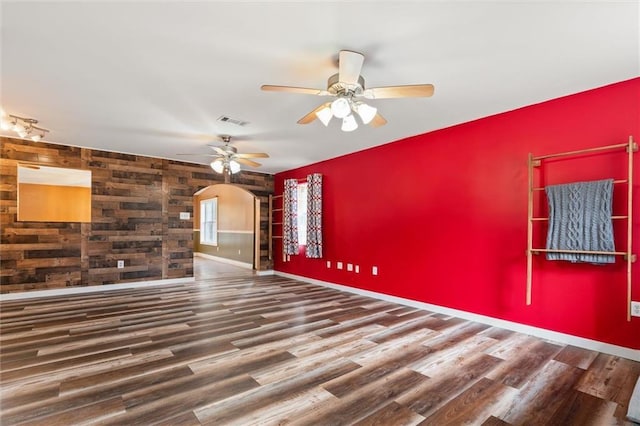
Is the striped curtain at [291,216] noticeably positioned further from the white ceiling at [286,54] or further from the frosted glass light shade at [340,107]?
the frosted glass light shade at [340,107]

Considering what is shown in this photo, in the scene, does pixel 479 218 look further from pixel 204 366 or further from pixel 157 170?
pixel 157 170

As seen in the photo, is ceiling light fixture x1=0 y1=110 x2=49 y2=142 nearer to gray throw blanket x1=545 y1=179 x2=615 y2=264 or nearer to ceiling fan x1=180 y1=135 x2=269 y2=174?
ceiling fan x1=180 y1=135 x2=269 y2=174

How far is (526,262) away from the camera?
3.34 m

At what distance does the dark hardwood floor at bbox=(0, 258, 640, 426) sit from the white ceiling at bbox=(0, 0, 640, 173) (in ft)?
8.02

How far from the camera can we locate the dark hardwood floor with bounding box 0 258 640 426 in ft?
6.27

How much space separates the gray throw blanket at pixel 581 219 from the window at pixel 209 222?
9.51m

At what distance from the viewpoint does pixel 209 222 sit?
11141mm

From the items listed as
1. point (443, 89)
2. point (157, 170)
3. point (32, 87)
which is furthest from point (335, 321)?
point (157, 170)

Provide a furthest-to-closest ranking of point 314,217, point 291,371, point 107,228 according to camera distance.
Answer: point 314,217, point 107,228, point 291,371

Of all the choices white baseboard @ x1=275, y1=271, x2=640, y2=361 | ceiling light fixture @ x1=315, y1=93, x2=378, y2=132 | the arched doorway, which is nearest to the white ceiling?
ceiling light fixture @ x1=315, y1=93, x2=378, y2=132

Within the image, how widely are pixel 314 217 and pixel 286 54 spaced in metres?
3.99

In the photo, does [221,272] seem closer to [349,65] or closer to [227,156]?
[227,156]

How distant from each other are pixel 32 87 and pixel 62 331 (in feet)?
8.16

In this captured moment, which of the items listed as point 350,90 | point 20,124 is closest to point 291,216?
point 20,124
